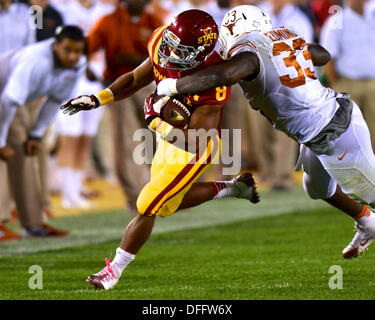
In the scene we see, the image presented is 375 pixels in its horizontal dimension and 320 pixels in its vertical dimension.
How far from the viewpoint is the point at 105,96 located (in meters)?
5.78

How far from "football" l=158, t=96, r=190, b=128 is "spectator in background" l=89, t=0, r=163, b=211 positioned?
4056 mm

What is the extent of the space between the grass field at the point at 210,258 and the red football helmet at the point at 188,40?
1.29 m

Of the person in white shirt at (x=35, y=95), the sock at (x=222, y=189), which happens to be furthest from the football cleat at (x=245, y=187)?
the person in white shirt at (x=35, y=95)

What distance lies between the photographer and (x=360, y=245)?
622 centimetres

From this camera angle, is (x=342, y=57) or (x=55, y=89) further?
(x=342, y=57)

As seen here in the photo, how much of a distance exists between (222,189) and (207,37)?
3.98ft

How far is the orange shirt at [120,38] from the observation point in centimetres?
976

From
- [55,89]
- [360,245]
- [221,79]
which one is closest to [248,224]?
[55,89]

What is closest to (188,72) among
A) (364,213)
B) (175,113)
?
(175,113)

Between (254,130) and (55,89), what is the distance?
19.0ft

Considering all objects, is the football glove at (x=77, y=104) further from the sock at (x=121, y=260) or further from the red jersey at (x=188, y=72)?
the sock at (x=121, y=260)

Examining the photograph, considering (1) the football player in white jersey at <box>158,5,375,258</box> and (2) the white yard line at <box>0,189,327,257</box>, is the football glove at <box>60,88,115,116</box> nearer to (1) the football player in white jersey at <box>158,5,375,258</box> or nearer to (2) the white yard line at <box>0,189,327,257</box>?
(1) the football player in white jersey at <box>158,5,375,258</box>

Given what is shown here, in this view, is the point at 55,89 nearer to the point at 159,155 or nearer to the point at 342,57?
the point at 159,155

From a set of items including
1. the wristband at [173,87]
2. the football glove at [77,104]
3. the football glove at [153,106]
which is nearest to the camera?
the wristband at [173,87]
